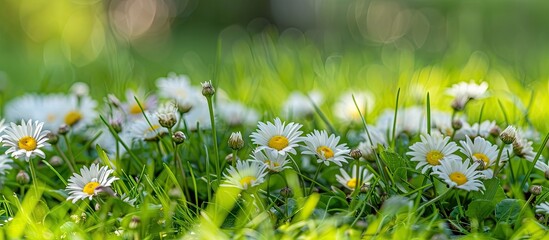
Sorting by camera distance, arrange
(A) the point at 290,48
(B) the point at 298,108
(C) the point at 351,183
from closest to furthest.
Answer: (C) the point at 351,183
(B) the point at 298,108
(A) the point at 290,48

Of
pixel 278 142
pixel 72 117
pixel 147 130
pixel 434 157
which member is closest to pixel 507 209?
pixel 434 157

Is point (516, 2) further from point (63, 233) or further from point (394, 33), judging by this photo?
point (63, 233)

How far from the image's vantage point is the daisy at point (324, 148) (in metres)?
1.13

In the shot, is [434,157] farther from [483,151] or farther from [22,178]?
[22,178]

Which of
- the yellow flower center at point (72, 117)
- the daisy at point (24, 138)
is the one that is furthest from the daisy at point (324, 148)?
the yellow flower center at point (72, 117)

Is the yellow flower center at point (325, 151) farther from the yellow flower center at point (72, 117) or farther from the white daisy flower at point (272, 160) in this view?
the yellow flower center at point (72, 117)

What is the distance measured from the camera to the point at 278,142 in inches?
45.3

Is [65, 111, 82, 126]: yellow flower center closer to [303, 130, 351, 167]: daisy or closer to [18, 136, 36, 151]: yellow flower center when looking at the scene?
[18, 136, 36, 151]: yellow flower center

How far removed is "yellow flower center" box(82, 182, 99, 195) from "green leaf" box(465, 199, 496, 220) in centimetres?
60

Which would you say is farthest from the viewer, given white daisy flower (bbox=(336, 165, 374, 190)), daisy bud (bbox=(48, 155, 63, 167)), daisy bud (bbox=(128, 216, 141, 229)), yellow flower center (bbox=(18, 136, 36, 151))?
daisy bud (bbox=(48, 155, 63, 167))

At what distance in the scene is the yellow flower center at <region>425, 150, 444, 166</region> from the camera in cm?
115

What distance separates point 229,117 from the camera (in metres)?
1.63

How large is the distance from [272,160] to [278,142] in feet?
0.11

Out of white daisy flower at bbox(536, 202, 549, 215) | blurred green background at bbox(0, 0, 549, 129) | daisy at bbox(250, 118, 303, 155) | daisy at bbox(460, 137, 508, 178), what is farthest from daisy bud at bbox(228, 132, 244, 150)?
blurred green background at bbox(0, 0, 549, 129)
